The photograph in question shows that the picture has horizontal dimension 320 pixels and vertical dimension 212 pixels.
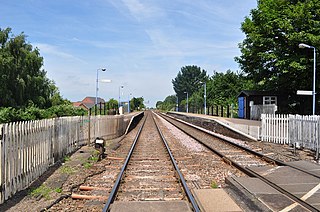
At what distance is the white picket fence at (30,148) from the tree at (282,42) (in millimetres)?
22890

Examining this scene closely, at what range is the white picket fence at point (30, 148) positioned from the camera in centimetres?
601

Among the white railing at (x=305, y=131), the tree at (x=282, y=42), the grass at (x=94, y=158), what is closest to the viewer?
the grass at (x=94, y=158)

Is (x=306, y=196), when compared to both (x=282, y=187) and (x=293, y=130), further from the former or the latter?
(x=293, y=130)

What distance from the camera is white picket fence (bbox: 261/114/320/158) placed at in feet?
39.6

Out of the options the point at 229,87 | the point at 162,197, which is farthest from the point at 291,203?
the point at 229,87

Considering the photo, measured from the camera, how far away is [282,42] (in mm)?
31297

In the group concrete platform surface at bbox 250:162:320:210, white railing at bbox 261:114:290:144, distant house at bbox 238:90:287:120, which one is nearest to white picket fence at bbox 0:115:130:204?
concrete platform surface at bbox 250:162:320:210

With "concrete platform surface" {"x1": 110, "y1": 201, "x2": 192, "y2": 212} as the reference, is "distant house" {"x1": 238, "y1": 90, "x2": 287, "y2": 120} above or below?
above

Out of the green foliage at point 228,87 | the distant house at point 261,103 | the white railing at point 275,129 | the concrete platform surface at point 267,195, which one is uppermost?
the green foliage at point 228,87

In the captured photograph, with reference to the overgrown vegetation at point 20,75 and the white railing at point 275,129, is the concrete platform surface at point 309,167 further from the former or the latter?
the overgrown vegetation at point 20,75

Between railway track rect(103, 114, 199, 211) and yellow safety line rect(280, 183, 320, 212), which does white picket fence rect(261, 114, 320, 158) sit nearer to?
yellow safety line rect(280, 183, 320, 212)

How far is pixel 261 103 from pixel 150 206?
33.2 meters

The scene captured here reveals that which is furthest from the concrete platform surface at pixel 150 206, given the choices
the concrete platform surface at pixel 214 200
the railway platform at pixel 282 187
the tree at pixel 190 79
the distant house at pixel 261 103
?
the tree at pixel 190 79

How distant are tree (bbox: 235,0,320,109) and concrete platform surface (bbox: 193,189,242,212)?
24361mm
